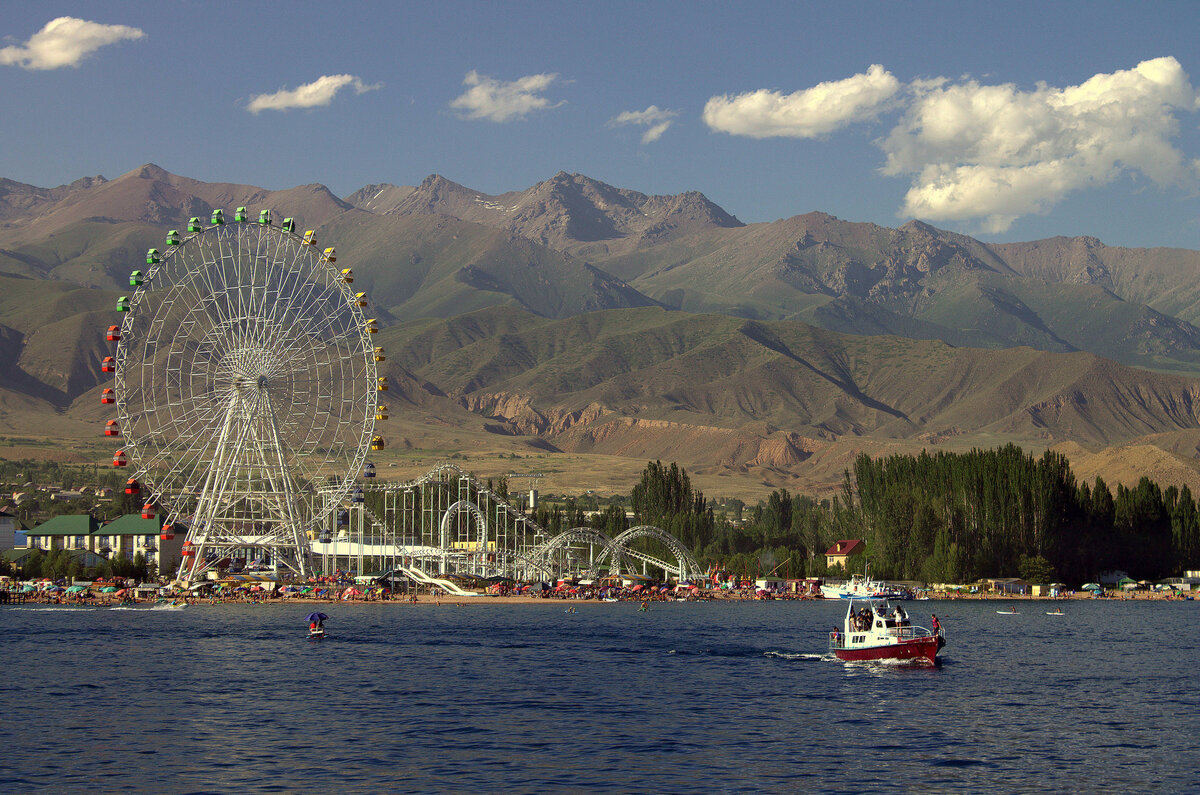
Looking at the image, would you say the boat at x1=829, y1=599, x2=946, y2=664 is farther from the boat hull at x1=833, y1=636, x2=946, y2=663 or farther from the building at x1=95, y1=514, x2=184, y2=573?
the building at x1=95, y1=514, x2=184, y2=573

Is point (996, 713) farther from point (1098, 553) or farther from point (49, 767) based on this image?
point (1098, 553)

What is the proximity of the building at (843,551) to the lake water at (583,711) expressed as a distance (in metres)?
62.7

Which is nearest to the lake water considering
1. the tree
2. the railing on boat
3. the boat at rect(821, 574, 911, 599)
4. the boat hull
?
the boat hull

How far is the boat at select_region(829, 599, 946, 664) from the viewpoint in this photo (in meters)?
86.9

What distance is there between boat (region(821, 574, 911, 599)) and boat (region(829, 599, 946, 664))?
5100cm

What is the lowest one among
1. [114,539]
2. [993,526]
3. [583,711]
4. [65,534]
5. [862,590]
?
[583,711]

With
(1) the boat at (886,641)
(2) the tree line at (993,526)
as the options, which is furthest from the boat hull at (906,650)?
(2) the tree line at (993,526)

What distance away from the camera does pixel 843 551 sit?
18512 cm

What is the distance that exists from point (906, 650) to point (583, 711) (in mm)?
26718

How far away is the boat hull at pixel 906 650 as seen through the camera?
86.4 m

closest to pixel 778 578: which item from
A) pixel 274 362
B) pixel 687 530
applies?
pixel 687 530

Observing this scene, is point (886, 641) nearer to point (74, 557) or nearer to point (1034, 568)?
point (1034, 568)

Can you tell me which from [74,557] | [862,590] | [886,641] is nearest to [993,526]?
[862,590]

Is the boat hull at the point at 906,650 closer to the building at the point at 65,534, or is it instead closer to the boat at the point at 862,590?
the boat at the point at 862,590
